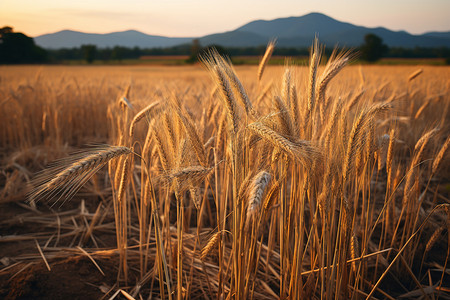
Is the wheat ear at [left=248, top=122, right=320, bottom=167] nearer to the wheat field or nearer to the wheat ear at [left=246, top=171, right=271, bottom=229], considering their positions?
the wheat field

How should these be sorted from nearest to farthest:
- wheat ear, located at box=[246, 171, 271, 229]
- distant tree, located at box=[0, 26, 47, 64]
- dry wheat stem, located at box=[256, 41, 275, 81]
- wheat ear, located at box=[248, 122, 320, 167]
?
wheat ear, located at box=[246, 171, 271, 229], wheat ear, located at box=[248, 122, 320, 167], dry wheat stem, located at box=[256, 41, 275, 81], distant tree, located at box=[0, 26, 47, 64]

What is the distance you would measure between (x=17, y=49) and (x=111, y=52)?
22331 millimetres

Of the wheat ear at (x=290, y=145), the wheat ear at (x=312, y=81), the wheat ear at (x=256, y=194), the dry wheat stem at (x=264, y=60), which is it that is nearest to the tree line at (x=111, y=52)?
the dry wheat stem at (x=264, y=60)

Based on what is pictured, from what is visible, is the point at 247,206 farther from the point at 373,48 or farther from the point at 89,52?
the point at 373,48

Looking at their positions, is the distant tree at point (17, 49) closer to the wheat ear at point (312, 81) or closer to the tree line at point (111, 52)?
the tree line at point (111, 52)

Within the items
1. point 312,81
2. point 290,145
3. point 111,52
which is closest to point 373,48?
point 111,52

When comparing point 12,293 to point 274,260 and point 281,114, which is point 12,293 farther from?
point 281,114

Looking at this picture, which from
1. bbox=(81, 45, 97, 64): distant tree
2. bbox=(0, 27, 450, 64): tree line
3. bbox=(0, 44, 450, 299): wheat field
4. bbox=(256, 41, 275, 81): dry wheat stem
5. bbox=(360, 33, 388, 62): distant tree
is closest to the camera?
bbox=(0, 44, 450, 299): wheat field

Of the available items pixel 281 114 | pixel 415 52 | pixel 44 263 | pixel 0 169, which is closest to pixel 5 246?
pixel 44 263

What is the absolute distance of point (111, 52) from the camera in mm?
56781

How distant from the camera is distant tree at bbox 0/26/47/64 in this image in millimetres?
33938

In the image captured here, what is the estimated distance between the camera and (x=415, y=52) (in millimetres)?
55219

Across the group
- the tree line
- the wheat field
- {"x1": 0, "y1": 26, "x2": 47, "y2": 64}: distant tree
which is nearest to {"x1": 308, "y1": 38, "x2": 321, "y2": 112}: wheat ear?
the wheat field

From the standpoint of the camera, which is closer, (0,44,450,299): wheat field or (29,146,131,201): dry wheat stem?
(29,146,131,201): dry wheat stem
